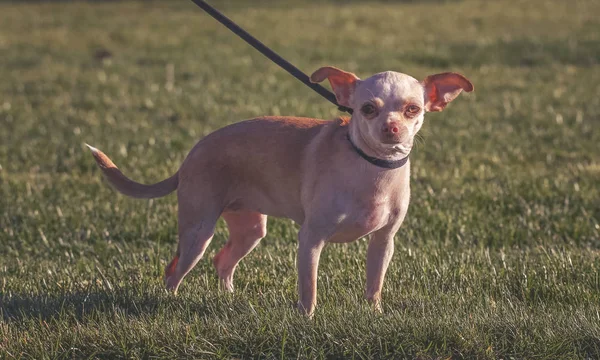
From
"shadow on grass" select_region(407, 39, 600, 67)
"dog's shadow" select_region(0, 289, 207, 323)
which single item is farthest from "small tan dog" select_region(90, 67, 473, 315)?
"shadow on grass" select_region(407, 39, 600, 67)

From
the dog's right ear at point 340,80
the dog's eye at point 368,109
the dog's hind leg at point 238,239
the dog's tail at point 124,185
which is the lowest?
the dog's hind leg at point 238,239

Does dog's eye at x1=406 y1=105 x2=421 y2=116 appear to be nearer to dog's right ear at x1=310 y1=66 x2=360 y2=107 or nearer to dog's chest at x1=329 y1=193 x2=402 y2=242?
dog's right ear at x1=310 y1=66 x2=360 y2=107

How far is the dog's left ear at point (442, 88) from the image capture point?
4.80 m

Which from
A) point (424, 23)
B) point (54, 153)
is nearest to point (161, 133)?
point (54, 153)

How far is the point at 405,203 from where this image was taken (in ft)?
16.1

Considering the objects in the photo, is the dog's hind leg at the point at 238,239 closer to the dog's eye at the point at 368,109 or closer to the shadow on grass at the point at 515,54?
→ the dog's eye at the point at 368,109

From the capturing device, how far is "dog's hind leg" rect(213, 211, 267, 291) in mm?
5625

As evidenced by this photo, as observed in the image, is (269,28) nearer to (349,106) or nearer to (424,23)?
(424,23)

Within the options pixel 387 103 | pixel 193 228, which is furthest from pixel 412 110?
pixel 193 228

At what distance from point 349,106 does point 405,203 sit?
572 millimetres

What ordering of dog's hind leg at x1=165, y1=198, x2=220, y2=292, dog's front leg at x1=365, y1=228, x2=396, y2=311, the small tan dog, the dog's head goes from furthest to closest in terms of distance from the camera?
dog's hind leg at x1=165, y1=198, x2=220, y2=292 → dog's front leg at x1=365, y1=228, x2=396, y2=311 → the small tan dog → the dog's head

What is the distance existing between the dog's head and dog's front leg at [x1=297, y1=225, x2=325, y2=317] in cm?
51

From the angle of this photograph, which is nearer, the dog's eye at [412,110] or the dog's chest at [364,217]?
the dog's eye at [412,110]

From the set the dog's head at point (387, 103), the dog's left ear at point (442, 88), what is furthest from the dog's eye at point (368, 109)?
the dog's left ear at point (442, 88)
